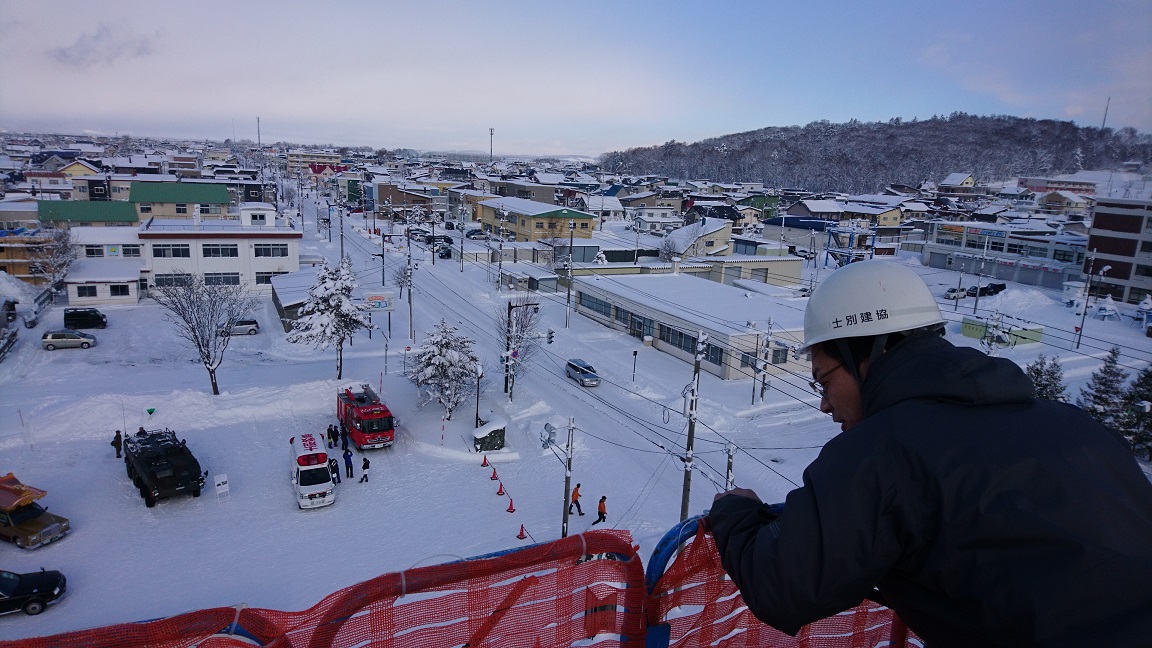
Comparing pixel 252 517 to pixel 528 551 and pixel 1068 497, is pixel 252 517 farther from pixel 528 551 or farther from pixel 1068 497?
pixel 1068 497

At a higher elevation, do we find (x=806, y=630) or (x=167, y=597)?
(x=806, y=630)

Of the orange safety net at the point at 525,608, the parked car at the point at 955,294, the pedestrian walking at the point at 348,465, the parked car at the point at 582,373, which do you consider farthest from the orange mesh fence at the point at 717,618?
the parked car at the point at 955,294

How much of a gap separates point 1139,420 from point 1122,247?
1121 inches

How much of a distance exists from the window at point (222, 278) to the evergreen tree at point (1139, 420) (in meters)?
34.8

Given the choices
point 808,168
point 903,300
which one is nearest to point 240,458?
point 903,300

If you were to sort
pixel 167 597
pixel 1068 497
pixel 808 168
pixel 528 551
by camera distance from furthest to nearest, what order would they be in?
1. pixel 808 168
2. pixel 167 597
3. pixel 528 551
4. pixel 1068 497

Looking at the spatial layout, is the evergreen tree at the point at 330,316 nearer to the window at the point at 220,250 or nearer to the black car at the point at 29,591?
the black car at the point at 29,591

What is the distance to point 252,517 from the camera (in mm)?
12617

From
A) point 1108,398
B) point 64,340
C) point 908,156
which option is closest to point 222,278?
point 64,340

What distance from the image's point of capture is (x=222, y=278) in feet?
103

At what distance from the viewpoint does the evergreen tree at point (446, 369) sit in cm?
1745

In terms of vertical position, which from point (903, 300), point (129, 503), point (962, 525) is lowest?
point (129, 503)

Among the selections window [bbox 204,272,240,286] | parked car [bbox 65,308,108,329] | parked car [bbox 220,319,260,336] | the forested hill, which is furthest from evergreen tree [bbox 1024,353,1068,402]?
the forested hill

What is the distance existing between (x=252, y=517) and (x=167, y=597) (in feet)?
8.72
